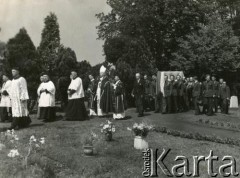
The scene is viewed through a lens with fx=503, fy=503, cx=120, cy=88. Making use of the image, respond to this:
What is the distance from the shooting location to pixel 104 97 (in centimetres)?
2125

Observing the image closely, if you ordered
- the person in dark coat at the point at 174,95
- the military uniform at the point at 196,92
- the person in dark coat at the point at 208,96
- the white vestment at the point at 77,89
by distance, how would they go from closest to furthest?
the white vestment at the point at 77,89, the person in dark coat at the point at 208,96, the military uniform at the point at 196,92, the person in dark coat at the point at 174,95

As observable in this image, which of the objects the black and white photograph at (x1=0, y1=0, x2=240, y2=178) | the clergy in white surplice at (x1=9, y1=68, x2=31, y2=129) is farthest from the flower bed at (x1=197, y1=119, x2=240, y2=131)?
the clergy in white surplice at (x1=9, y1=68, x2=31, y2=129)

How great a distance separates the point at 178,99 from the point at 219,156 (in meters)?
12.6

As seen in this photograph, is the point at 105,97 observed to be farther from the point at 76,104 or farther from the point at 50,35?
the point at 50,35

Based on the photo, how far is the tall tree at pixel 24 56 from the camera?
74.8ft

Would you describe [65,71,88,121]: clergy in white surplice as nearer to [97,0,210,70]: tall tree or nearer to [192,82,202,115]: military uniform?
[192,82,202,115]: military uniform

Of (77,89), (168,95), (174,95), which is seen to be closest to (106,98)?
(77,89)

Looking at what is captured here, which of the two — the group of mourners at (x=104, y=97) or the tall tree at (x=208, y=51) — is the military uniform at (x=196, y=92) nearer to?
the group of mourners at (x=104, y=97)

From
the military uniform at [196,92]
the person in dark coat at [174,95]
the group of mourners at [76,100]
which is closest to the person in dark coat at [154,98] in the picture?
the person in dark coat at [174,95]

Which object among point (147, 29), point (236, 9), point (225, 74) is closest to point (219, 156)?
point (147, 29)

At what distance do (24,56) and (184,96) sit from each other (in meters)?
8.48

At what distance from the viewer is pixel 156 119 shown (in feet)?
69.4

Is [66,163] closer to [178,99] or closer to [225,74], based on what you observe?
[178,99]

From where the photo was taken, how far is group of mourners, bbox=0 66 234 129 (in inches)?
673
